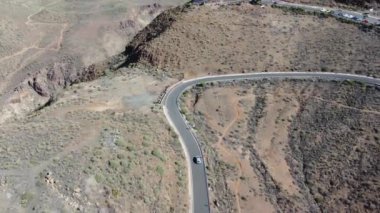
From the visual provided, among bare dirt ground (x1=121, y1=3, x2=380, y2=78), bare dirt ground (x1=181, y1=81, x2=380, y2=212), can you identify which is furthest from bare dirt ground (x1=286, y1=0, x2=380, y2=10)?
bare dirt ground (x1=181, y1=81, x2=380, y2=212)

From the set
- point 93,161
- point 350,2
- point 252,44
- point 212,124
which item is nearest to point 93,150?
point 93,161

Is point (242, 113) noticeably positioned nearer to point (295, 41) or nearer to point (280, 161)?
point (280, 161)

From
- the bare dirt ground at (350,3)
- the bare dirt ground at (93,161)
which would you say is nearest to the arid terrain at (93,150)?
the bare dirt ground at (93,161)

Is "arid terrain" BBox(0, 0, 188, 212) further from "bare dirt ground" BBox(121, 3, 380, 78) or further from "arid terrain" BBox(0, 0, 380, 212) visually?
"bare dirt ground" BBox(121, 3, 380, 78)

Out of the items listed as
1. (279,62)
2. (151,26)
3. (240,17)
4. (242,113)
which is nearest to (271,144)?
(242,113)

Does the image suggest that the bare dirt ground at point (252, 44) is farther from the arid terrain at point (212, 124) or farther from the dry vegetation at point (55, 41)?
the dry vegetation at point (55, 41)

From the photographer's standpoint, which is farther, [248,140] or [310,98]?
[310,98]
